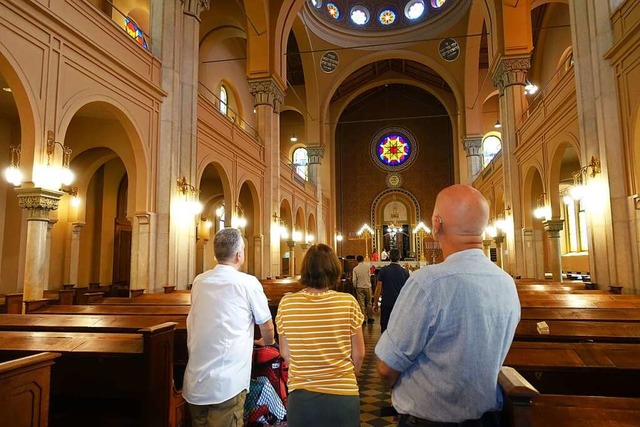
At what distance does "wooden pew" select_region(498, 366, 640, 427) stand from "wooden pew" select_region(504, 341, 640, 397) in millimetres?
1148

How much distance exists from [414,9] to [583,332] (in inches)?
869

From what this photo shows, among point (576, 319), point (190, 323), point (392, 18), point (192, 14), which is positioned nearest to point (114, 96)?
point (192, 14)

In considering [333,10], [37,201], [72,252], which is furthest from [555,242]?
[333,10]

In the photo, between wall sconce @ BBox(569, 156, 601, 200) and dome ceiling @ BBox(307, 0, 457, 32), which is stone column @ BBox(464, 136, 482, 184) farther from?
wall sconce @ BBox(569, 156, 601, 200)

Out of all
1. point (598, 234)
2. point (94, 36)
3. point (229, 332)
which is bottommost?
point (229, 332)

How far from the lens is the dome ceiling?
22.4 meters

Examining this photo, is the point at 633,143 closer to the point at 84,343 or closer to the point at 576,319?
the point at 576,319

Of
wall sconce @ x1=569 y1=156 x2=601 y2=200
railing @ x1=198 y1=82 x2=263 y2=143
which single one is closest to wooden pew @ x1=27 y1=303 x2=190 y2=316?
railing @ x1=198 y1=82 x2=263 y2=143

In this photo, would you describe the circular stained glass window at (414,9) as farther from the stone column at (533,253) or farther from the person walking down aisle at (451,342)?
the person walking down aisle at (451,342)

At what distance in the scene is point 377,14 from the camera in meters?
23.1

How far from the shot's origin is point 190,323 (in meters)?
2.74

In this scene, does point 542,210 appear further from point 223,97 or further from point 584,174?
point 223,97

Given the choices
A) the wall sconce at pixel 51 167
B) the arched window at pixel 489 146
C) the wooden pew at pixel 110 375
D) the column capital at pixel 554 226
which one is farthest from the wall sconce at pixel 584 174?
the arched window at pixel 489 146

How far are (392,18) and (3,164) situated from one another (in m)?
19.3
